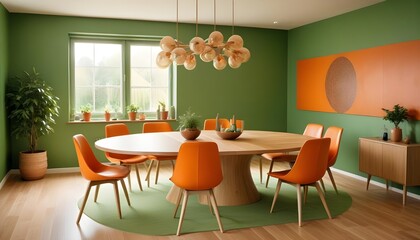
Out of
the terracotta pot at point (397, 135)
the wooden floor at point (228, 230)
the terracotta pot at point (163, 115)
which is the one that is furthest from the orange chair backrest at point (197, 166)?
the terracotta pot at point (163, 115)

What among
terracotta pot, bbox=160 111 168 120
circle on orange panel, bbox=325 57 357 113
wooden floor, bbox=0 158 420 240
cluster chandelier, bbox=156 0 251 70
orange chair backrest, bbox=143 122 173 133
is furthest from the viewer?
terracotta pot, bbox=160 111 168 120

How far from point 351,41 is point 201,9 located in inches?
91.4

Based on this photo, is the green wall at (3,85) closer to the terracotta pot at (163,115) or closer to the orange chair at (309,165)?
the terracotta pot at (163,115)

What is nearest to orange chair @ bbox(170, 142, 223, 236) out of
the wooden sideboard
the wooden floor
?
the wooden floor

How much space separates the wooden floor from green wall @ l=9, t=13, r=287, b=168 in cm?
152

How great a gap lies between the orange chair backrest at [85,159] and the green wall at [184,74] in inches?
94.4

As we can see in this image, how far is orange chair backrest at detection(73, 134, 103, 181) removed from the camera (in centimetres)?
365

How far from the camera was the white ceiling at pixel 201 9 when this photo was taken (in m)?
5.32

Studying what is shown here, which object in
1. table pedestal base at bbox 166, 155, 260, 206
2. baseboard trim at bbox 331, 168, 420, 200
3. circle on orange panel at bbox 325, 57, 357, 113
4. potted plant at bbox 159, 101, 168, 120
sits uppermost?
circle on orange panel at bbox 325, 57, 357, 113

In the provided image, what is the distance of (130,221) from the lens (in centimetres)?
378

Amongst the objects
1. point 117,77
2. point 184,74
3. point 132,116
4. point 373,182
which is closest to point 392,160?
point 373,182

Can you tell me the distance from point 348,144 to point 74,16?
480cm

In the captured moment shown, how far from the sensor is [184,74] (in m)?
6.95

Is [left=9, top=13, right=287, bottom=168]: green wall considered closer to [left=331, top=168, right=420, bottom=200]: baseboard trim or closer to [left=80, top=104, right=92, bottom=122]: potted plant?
[left=80, top=104, right=92, bottom=122]: potted plant
